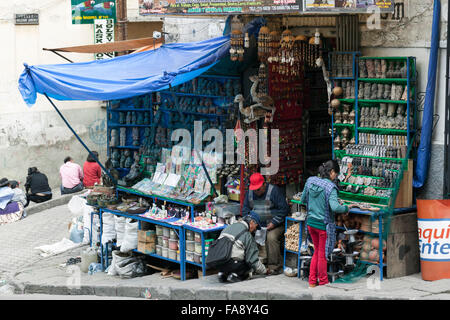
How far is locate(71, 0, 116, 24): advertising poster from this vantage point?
58.4ft

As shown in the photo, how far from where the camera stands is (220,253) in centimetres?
977

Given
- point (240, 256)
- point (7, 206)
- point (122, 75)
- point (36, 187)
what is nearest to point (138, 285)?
point (240, 256)

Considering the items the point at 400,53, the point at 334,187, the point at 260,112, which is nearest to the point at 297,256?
the point at 334,187

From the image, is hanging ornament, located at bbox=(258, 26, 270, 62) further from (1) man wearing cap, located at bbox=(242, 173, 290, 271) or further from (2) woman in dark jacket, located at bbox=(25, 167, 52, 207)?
(2) woman in dark jacket, located at bbox=(25, 167, 52, 207)

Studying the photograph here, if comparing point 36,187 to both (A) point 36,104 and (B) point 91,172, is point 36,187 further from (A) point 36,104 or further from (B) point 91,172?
(A) point 36,104

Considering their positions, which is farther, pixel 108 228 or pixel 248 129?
pixel 108 228

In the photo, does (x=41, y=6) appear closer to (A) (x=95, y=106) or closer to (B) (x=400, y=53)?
(A) (x=95, y=106)

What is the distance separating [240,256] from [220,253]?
0.26m

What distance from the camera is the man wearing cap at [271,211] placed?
33.8 feet

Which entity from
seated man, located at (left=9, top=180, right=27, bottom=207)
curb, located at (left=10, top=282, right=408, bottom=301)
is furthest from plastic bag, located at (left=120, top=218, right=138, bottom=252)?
seated man, located at (left=9, top=180, right=27, bottom=207)

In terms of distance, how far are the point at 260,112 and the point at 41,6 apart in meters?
9.31

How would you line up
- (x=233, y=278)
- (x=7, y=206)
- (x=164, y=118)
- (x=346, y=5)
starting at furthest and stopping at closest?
(x=7, y=206) → (x=164, y=118) → (x=233, y=278) → (x=346, y=5)

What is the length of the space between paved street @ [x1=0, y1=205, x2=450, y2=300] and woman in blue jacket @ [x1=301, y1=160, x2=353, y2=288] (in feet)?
0.79

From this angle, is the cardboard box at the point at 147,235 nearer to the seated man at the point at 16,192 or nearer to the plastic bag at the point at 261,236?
the plastic bag at the point at 261,236
